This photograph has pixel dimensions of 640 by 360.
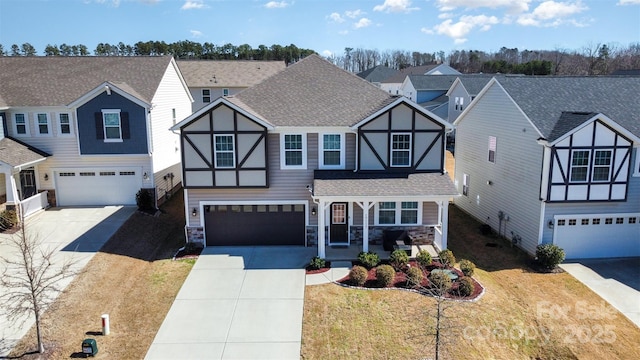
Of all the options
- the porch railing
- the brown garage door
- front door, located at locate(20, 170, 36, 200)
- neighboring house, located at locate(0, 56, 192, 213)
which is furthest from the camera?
front door, located at locate(20, 170, 36, 200)

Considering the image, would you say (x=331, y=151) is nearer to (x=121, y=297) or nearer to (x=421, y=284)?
(x=421, y=284)

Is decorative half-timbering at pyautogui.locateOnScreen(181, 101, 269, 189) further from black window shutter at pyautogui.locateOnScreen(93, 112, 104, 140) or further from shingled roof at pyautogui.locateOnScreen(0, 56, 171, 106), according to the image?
black window shutter at pyautogui.locateOnScreen(93, 112, 104, 140)

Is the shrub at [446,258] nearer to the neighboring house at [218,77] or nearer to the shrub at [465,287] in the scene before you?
the shrub at [465,287]

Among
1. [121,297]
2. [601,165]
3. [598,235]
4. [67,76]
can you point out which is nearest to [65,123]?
[67,76]

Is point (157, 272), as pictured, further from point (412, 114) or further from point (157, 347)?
point (412, 114)

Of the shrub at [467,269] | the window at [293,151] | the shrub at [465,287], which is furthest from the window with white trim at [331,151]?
the shrub at [465,287]

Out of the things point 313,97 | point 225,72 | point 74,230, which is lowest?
point 74,230

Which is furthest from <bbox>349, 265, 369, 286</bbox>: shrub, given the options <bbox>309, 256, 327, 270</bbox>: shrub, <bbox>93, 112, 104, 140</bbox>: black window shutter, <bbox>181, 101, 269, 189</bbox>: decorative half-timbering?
<bbox>93, 112, 104, 140</bbox>: black window shutter
